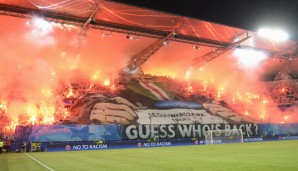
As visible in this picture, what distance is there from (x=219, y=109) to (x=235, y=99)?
23.1 feet

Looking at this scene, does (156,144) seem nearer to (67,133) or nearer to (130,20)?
(67,133)

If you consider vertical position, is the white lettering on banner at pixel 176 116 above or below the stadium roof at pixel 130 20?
below

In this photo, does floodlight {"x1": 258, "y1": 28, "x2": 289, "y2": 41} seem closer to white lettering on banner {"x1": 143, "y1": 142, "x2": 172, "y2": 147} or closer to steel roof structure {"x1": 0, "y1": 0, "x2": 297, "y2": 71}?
steel roof structure {"x1": 0, "y1": 0, "x2": 297, "y2": 71}

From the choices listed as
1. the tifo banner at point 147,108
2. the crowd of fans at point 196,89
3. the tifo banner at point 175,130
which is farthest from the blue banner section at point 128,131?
the crowd of fans at point 196,89

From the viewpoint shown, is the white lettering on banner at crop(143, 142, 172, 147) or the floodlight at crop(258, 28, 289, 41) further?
the floodlight at crop(258, 28, 289, 41)

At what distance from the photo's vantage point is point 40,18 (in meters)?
31.5

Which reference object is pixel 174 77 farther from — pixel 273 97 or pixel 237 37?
pixel 273 97

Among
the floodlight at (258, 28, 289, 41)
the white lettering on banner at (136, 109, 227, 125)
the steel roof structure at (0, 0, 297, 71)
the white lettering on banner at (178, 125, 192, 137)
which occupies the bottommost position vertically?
the white lettering on banner at (178, 125, 192, 137)

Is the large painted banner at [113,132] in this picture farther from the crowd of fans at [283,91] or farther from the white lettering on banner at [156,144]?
the crowd of fans at [283,91]

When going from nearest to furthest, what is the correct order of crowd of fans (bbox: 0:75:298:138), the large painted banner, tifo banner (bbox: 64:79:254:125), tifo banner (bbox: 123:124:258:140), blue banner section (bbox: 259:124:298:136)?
1. the large painted banner
2. tifo banner (bbox: 123:124:258:140)
3. tifo banner (bbox: 64:79:254:125)
4. blue banner section (bbox: 259:124:298:136)
5. crowd of fans (bbox: 0:75:298:138)

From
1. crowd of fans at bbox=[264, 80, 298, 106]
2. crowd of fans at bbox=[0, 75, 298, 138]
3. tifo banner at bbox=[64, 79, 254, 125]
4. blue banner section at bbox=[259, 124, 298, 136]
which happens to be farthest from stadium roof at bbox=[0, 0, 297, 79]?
blue banner section at bbox=[259, 124, 298, 136]

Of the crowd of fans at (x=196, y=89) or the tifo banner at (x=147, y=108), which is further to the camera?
the crowd of fans at (x=196, y=89)

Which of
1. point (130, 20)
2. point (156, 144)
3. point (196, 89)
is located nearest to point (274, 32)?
point (196, 89)

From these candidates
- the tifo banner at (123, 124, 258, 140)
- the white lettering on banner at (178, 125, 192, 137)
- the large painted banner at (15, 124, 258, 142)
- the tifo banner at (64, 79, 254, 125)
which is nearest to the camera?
the large painted banner at (15, 124, 258, 142)
